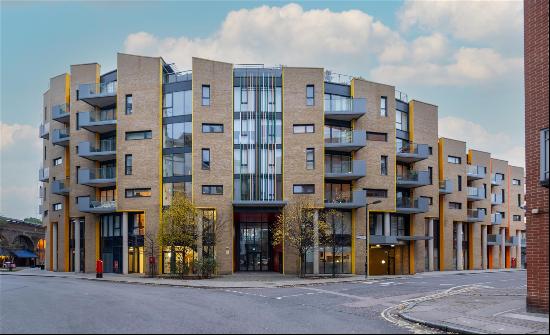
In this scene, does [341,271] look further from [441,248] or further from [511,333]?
[511,333]

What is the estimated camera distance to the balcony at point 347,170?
160 ft

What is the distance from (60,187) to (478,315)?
1810 inches

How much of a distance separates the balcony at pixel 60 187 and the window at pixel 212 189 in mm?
15752

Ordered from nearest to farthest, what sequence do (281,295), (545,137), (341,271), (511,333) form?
(511,333)
(545,137)
(281,295)
(341,271)

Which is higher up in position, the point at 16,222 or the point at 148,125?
the point at 148,125

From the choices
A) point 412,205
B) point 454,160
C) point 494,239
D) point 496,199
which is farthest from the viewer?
point 496,199

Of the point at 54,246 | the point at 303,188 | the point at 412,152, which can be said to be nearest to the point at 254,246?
the point at 303,188

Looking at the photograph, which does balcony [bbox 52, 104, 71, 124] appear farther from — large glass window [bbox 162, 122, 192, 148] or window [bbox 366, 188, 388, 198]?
window [bbox 366, 188, 388, 198]

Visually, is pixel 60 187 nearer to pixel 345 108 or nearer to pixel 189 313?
pixel 345 108

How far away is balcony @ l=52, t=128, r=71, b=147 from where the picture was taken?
5534 centimetres

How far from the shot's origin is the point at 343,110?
164 ft

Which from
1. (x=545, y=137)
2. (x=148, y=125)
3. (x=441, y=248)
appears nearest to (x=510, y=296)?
(x=545, y=137)

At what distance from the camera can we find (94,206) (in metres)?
51.5

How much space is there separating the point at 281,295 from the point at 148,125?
26279mm
